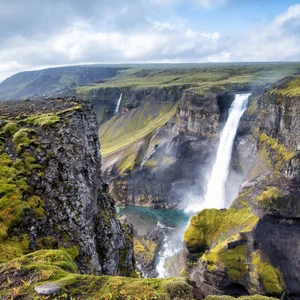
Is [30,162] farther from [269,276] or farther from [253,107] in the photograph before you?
[253,107]

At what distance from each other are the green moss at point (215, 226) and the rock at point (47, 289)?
45511mm

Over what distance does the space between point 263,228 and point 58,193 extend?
38408 millimetres

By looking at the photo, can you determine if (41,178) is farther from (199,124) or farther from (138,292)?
(199,124)

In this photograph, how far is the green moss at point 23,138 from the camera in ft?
82.5

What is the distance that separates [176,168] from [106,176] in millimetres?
24866

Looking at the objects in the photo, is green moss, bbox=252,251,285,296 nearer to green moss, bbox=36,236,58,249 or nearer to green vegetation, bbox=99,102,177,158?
green moss, bbox=36,236,58,249

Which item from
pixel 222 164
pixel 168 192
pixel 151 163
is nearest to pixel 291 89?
pixel 222 164

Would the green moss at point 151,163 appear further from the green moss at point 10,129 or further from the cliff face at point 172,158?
the green moss at point 10,129

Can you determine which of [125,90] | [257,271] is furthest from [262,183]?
[125,90]

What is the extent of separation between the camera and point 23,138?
2591 centimetres

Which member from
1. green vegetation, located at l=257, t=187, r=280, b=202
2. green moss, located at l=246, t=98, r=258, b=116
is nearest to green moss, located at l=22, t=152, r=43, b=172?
green vegetation, located at l=257, t=187, r=280, b=202

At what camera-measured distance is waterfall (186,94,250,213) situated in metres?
89.6

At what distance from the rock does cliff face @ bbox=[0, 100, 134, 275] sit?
625cm

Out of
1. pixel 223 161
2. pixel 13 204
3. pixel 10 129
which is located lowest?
pixel 223 161
